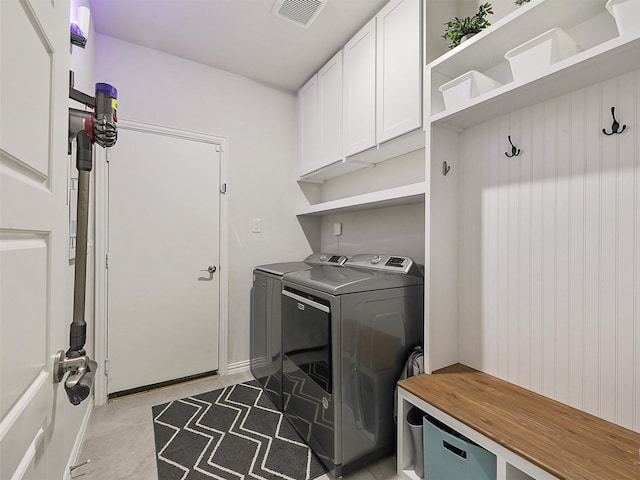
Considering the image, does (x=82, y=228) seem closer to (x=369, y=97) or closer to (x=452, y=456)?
(x=452, y=456)

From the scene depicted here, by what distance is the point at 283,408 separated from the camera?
2.07 metres

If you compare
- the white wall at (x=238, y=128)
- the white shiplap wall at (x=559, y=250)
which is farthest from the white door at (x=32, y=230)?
the white wall at (x=238, y=128)

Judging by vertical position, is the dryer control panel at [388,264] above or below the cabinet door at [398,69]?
below

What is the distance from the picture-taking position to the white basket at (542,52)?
43.8 inches

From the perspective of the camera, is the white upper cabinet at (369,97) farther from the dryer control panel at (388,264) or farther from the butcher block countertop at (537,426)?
the butcher block countertop at (537,426)

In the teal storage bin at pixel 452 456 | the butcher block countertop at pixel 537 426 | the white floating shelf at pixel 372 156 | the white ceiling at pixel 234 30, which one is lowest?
the teal storage bin at pixel 452 456

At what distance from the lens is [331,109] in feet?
8.09

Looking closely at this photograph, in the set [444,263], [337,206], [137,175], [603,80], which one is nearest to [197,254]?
[137,175]

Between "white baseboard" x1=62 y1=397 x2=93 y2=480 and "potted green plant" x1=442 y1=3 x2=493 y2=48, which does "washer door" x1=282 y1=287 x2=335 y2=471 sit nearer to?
"white baseboard" x1=62 y1=397 x2=93 y2=480

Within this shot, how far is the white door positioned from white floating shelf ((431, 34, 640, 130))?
1.46 meters

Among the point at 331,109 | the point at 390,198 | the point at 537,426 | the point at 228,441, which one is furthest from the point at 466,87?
the point at 228,441

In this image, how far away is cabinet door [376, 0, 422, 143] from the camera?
1697 mm

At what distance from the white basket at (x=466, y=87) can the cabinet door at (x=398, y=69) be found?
0.77ft

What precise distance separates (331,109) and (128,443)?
2693mm
